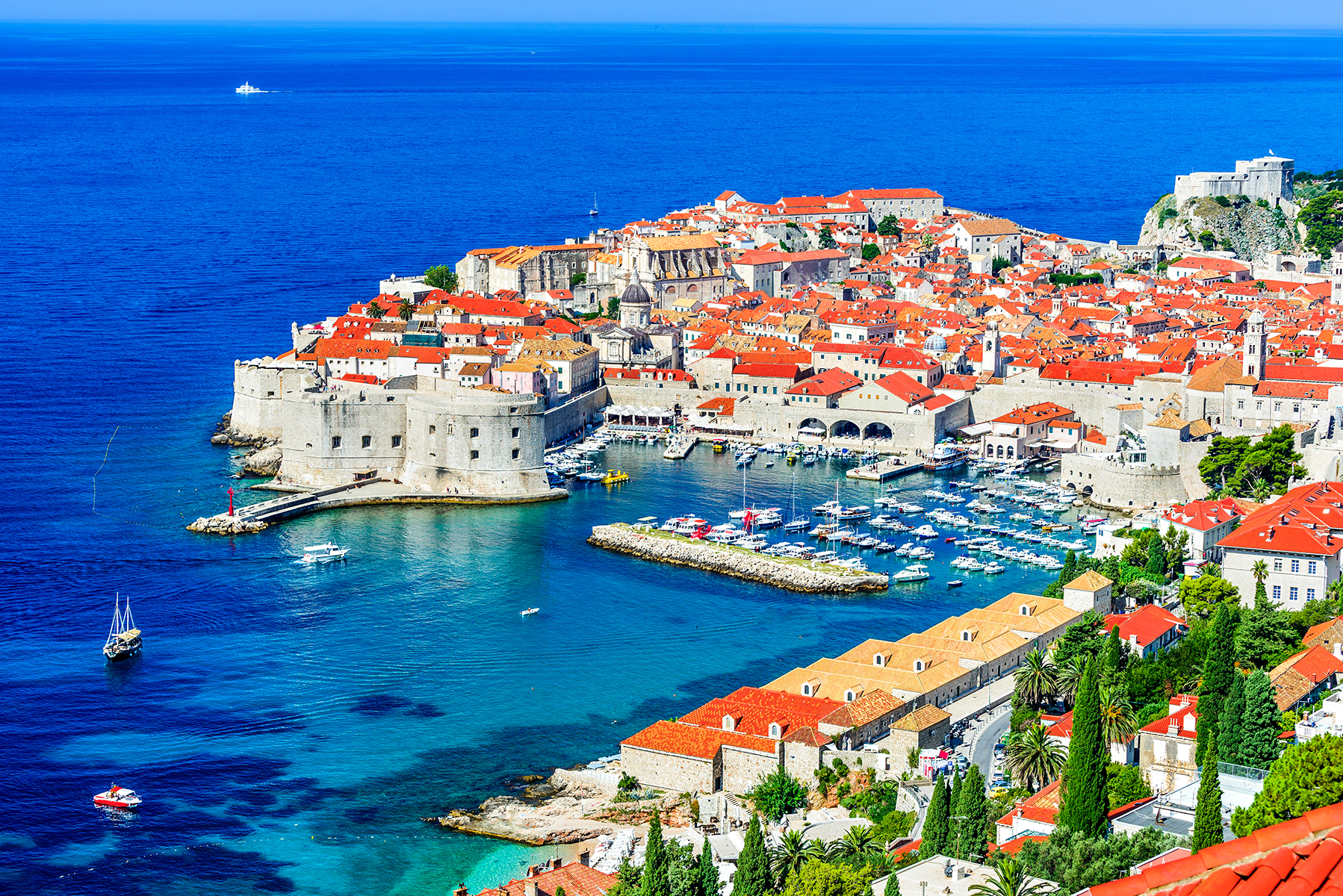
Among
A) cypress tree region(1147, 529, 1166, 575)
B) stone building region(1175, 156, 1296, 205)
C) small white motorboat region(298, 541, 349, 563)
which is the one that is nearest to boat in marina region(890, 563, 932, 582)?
cypress tree region(1147, 529, 1166, 575)

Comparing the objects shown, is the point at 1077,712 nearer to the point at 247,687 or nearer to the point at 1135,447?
the point at 247,687

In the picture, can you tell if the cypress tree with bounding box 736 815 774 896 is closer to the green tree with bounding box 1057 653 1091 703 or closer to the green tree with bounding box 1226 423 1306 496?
the green tree with bounding box 1057 653 1091 703

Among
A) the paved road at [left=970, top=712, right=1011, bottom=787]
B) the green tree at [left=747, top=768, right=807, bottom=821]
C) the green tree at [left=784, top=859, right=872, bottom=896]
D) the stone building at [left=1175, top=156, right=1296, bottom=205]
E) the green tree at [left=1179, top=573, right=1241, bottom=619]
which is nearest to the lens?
the green tree at [left=784, top=859, right=872, bottom=896]

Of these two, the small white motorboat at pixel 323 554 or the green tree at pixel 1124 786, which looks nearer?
the green tree at pixel 1124 786

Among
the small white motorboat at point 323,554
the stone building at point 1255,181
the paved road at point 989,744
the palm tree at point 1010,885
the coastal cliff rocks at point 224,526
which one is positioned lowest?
the paved road at point 989,744

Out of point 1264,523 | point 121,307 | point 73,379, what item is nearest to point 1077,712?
point 1264,523

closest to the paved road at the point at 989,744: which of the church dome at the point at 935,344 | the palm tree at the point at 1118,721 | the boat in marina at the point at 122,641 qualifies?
the palm tree at the point at 1118,721

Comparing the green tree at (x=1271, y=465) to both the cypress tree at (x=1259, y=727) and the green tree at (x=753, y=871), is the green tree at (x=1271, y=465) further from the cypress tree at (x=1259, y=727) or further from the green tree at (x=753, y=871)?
the green tree at (x=753, y=871)
